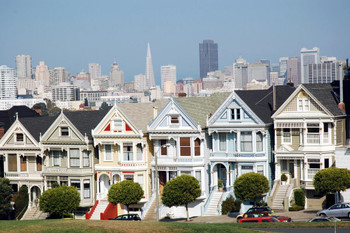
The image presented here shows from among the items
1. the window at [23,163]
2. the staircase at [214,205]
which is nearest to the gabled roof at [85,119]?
the window at [23,163]

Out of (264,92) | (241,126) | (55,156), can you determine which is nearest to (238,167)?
(241,126)

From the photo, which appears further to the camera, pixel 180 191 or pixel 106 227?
pixel 180 191

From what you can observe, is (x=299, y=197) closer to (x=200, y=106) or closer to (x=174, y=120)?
(x=174, y=120)

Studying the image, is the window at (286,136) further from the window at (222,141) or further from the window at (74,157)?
the window at (74,157)

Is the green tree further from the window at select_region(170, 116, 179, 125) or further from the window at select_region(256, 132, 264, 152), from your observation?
the window at select_region(256, 132, 264, 152)

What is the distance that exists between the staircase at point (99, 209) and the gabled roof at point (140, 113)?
6740 mm

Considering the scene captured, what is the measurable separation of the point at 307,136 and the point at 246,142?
4.77 m

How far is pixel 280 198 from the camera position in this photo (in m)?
58.2

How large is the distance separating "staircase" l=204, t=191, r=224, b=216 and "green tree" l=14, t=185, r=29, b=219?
1692 centimetres

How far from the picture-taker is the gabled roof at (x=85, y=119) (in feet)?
219

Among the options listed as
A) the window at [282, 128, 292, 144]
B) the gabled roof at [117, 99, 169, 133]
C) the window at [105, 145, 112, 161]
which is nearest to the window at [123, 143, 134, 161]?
the window at [105, 145, 112, 161]

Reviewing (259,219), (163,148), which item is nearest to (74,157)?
(163,148)

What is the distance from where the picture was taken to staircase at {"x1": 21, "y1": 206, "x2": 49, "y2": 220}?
67012mm

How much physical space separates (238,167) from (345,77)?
10.9 m
